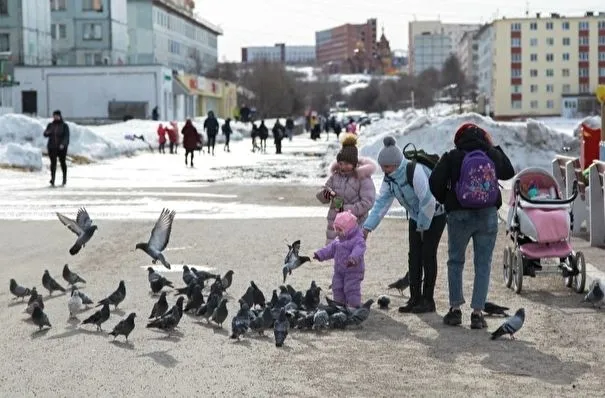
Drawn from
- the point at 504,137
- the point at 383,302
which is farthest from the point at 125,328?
the point at 504,137

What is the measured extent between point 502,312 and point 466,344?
1.12m

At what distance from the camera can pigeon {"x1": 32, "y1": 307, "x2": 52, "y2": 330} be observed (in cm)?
918

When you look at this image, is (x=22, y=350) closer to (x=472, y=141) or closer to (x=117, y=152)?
(x=472, y=141)

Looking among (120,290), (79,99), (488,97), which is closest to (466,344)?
(120,290)

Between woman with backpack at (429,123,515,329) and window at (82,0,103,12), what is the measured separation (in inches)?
3426

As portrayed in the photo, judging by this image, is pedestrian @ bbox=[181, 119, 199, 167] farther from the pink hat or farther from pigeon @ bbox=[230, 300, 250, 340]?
pigeon @ bbox=[230, 300, 250, 340]

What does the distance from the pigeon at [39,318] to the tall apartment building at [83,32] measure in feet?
284

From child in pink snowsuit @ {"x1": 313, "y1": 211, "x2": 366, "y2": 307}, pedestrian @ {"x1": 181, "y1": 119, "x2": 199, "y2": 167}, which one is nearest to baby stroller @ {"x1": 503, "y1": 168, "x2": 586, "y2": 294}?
child in pink snowsuit @ {"x1": 313, "y1": 211, "x2": 366, "y2": 307}

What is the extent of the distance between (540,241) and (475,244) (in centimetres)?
168

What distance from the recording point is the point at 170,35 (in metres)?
115

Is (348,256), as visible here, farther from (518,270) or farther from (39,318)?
(39,318)

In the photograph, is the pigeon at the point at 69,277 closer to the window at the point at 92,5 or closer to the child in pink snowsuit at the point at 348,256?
the child in pink snowsuit at the point at 348,256

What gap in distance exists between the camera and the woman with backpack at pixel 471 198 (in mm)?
8922

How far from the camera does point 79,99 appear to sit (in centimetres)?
7888
